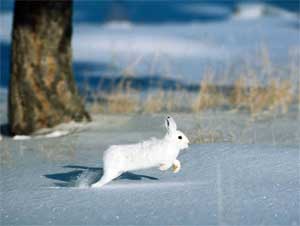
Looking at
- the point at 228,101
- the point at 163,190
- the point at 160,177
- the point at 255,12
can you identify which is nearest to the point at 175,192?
the point at 163,190

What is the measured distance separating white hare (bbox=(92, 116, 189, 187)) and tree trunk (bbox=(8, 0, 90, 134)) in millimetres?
3139

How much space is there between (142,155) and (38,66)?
3331 millimetres

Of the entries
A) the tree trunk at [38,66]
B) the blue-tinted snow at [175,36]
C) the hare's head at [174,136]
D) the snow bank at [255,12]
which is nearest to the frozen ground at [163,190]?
the hare's head at [174,136]

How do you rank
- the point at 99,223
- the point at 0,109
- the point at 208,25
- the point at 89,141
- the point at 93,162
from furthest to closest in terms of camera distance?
the point at 208,25, the point at 0,109, the point at 89,141, the point at 93,162, the point at 99,223

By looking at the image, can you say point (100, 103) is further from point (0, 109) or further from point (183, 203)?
point (183, 203)

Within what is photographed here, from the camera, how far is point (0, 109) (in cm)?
1005

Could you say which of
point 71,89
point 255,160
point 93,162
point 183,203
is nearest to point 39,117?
point 71,89

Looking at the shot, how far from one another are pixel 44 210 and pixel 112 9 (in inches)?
675

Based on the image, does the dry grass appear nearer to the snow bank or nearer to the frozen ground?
the frozen ground

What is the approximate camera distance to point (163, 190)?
481 centimetres

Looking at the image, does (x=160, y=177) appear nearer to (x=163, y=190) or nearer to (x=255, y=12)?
(x=163, y=190)

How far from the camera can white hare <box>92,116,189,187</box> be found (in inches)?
187

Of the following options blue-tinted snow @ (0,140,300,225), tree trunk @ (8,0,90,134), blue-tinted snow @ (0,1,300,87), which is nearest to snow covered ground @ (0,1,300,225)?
blue-tinted snow @ (0,140,300,225)

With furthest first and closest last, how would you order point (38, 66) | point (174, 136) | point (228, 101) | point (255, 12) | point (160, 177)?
point (255, 12) → point (228, 101) → point (38, 66) → point (160, 177) → point (174, 136)
